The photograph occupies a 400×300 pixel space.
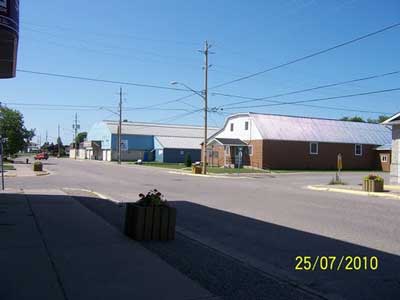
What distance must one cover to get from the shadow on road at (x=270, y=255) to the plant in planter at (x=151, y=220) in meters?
0.28

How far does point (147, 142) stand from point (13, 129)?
3699cm

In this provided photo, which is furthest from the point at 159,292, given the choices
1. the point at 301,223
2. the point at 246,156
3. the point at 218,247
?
the point at 246,156

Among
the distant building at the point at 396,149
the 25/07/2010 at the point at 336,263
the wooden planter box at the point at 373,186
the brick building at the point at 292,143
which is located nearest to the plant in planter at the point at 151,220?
the 25/07/2010 at the point at 336,263

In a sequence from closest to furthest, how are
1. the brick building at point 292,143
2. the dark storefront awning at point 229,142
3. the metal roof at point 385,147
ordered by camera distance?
the brick building at point 292,143 → the dark storefront awning at point 229,142 → the metal roof at point 385,147

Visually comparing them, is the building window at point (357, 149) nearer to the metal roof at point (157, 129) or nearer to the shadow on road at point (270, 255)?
the metal roof at point (157, 129)

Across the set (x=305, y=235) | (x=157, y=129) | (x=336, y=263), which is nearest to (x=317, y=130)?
(x=157, y=129)

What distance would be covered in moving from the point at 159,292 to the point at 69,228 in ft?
16.2

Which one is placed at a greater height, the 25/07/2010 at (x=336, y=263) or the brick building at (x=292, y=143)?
the brick building at (x=292, y=143)

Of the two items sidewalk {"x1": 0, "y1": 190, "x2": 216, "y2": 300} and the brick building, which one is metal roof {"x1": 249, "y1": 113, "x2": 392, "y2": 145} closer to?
the brick building

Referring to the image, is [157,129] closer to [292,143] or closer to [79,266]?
[292,143]

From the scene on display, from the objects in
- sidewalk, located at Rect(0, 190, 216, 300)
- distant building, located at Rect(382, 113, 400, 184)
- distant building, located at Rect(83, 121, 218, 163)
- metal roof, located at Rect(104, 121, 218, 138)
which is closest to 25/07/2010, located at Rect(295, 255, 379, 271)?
sidewalk, located at Rect(0, 190, 216, 300)

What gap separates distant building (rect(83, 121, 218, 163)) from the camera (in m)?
84.5

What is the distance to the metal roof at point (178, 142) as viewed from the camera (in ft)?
278

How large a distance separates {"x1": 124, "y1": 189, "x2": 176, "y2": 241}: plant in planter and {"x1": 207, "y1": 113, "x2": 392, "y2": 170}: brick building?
135 ft
